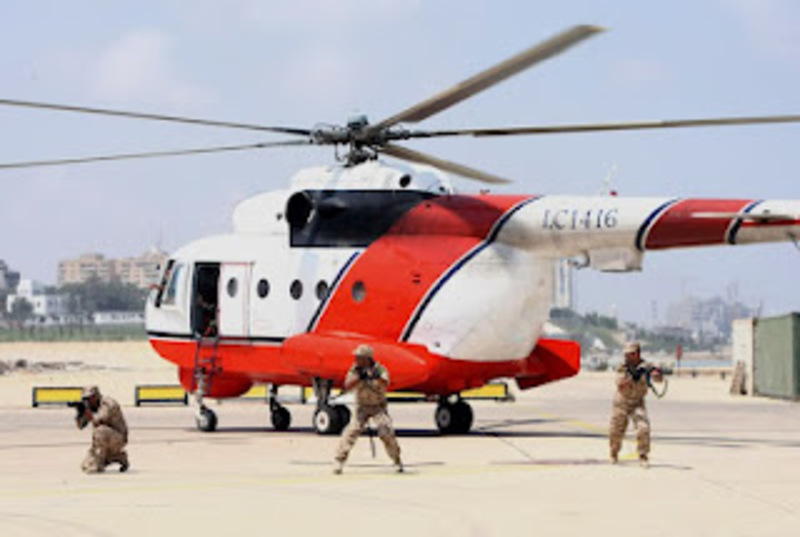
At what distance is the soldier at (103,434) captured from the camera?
17.1 meters

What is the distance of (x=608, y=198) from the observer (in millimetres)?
22172

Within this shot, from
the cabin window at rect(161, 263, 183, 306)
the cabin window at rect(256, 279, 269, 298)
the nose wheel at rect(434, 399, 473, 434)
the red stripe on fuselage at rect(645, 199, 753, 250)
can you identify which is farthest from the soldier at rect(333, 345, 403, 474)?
the cabin window at rect(161, 263, 183, 306)

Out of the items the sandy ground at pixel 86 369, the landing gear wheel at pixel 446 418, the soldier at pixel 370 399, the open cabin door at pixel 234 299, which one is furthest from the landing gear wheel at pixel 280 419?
the sandy ground at pixel 86 369

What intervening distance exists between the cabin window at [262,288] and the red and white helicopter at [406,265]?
31 mm

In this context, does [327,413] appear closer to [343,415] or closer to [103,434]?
[343,415]

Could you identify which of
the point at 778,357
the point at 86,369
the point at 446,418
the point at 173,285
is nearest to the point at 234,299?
the point at 173,285

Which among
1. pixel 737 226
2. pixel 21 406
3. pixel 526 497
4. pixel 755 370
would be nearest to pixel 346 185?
pixel 737 226

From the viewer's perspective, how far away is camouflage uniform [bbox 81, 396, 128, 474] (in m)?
17.1

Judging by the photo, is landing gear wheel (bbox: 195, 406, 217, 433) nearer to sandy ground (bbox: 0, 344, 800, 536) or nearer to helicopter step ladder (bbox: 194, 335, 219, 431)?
helicopter step ladder (bbox: 194, 335, 219, 431)

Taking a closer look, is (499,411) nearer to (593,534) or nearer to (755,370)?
(755,370)

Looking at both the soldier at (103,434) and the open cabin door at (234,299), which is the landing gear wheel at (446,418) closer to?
the open cabin door at (234,299)

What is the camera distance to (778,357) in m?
42.9

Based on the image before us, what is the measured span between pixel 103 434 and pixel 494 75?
23.2ft

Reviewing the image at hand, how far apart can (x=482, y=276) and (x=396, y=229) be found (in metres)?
1.95
